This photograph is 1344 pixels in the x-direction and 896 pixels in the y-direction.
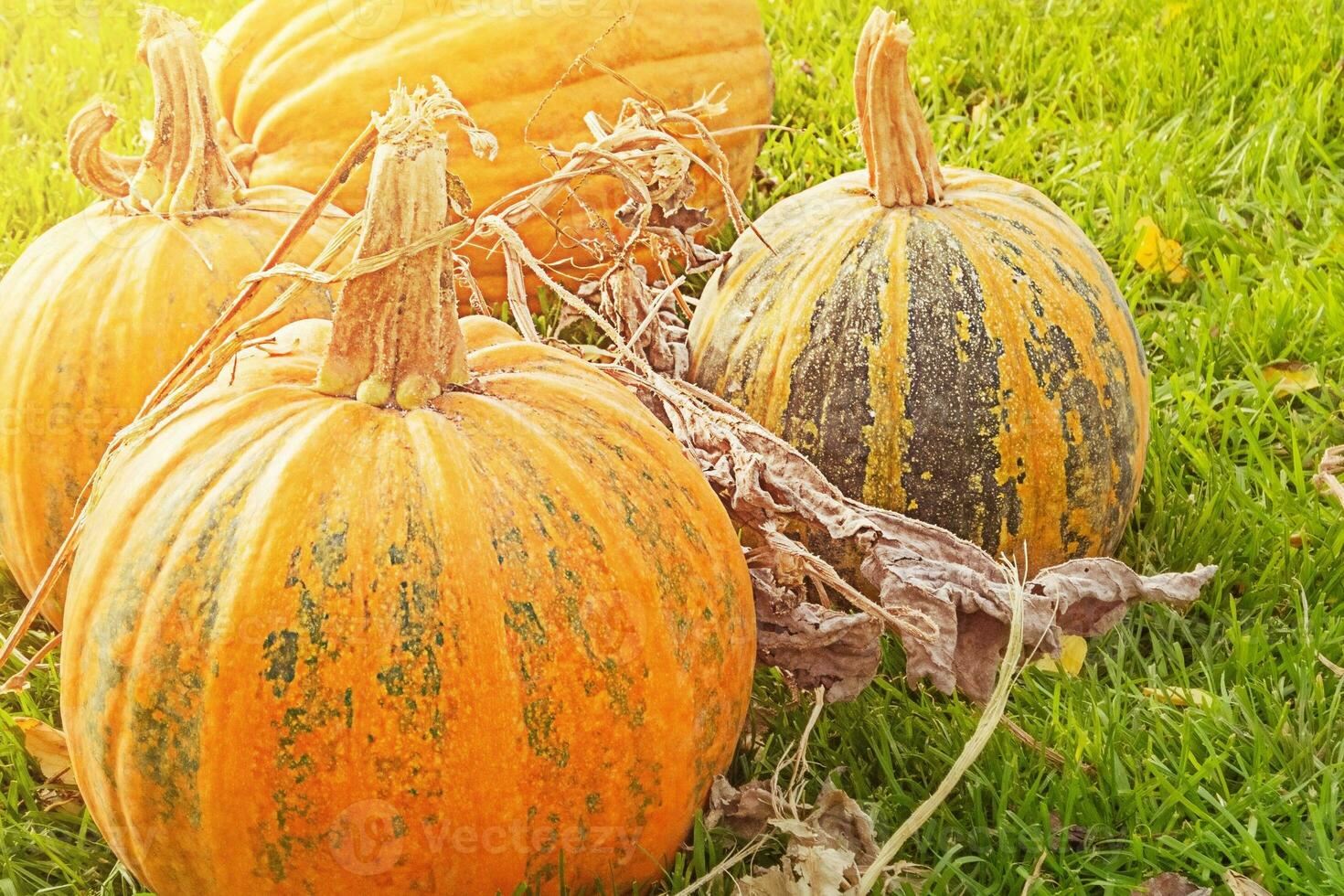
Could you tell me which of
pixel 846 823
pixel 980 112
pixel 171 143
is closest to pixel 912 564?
pixel 846 823

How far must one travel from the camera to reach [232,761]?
1.97 metres

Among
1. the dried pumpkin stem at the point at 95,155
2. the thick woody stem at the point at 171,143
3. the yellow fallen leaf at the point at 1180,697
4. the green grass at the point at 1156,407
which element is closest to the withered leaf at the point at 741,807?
the green grass at the point at 1156,407

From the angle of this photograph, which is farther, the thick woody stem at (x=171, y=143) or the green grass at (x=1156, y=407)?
the thick woody stem at (x=171, y=143)

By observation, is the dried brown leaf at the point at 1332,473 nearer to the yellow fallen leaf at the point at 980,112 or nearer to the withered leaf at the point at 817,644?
the withered leaf at the point at 817,644

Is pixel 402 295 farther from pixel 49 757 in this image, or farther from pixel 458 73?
pixel 458 73

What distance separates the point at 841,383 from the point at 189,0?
4.85 m

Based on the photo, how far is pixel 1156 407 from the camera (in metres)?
3.73

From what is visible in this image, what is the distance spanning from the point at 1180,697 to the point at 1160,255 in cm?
200

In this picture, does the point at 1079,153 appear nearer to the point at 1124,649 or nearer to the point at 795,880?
the point at 1124,649

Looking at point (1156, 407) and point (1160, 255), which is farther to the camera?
point (1160, 255)

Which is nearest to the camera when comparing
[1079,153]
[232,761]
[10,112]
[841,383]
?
[232,761]

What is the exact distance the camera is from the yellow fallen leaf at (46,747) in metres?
2.66

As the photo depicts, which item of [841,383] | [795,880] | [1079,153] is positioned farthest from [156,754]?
[1079,153]

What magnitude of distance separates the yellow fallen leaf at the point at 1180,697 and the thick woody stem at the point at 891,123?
113 cm
